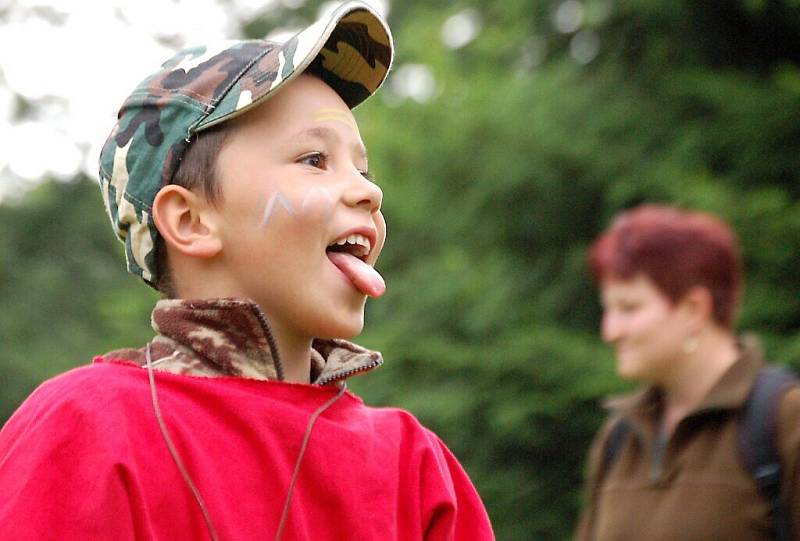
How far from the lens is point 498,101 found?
718 cm

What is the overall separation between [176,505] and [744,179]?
18.3 ft

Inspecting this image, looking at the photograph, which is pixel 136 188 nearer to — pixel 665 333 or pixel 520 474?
pixel 665 333

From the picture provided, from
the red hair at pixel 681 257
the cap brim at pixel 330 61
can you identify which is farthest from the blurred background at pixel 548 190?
the cap brim at pixel 330 61

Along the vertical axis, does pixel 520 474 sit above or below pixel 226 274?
below

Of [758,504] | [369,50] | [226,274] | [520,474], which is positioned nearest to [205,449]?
[226,274]

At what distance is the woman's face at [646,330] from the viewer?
13.3 ft

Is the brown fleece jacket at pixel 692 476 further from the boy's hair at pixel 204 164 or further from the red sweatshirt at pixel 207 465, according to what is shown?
the boy's hair at pixel 204 164

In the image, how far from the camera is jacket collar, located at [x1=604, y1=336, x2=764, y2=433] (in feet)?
12.0

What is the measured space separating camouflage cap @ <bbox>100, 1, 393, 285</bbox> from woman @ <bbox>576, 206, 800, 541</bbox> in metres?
1.90

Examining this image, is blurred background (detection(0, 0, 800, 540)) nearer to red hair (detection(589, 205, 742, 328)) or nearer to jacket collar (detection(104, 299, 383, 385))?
red hair (detection(589, 205, 742, 328))

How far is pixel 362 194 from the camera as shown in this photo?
6.68ft

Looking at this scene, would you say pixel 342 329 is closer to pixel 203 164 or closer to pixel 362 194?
pixel 362 194

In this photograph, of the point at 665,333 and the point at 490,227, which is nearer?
the point at 665,333

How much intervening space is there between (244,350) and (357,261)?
241mm
